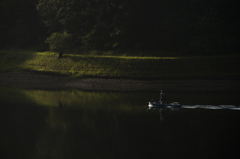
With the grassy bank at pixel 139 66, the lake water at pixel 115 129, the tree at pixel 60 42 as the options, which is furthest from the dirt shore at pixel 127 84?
the lake water at pixel 115 129

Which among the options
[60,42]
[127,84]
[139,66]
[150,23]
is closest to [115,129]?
[127,84]

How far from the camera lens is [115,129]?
24.9 meters

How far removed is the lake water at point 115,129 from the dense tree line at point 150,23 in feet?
91.9

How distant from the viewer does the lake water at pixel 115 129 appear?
19.8 metres

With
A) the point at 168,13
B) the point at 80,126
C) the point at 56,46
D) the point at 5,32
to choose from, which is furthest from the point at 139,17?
the point at 80,126

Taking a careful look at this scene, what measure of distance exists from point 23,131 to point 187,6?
5431 centimetres

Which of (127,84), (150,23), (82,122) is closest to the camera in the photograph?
(82,122)

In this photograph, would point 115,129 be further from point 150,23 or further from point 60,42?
Result: point 150,23

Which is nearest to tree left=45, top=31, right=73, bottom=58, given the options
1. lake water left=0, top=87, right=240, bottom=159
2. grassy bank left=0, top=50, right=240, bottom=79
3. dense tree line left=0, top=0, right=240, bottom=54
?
grassy bank left=0, top=50, right=240, bottom=79

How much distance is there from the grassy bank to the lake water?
1562 cm

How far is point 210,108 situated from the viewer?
32438mm

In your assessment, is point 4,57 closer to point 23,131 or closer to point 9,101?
point 9,101

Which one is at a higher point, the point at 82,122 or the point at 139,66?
the point at 139,66

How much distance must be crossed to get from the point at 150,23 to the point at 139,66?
16466 millimetres
